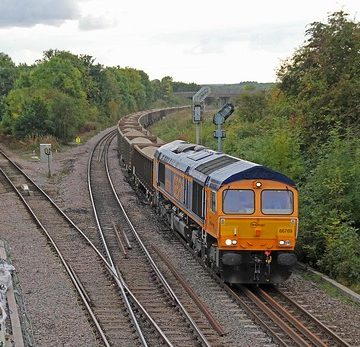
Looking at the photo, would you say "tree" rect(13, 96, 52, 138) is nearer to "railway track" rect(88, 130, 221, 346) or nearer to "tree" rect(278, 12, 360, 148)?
"railway track" rect(88, 130, 221, 346)

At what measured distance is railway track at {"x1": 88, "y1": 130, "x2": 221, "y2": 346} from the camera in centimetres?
1257

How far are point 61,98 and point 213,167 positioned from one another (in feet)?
150

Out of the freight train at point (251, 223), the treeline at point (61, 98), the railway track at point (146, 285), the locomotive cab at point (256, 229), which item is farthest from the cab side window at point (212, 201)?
the treeline at point (61, 98)

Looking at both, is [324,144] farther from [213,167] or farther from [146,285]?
[146,285]

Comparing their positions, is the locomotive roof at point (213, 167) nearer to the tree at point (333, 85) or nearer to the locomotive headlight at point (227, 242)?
the locomotive headlight at point (227, 242)

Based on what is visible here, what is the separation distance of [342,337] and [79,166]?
1295 inches

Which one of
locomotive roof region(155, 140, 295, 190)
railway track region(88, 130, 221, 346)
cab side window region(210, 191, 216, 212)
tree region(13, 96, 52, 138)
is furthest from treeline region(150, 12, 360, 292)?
tree region(13, 96, 52, 138)

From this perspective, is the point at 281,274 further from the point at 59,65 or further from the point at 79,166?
the point at 59,65

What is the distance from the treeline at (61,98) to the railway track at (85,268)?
92.8ft

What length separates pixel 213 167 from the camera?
57.2 ft

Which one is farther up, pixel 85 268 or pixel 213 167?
pixel 213 167

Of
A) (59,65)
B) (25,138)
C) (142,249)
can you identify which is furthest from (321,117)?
(59,65)

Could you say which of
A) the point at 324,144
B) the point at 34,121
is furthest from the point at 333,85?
the point at 34,121

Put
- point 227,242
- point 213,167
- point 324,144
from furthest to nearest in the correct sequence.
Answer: point 324,144
point 213,167
point 227,242
